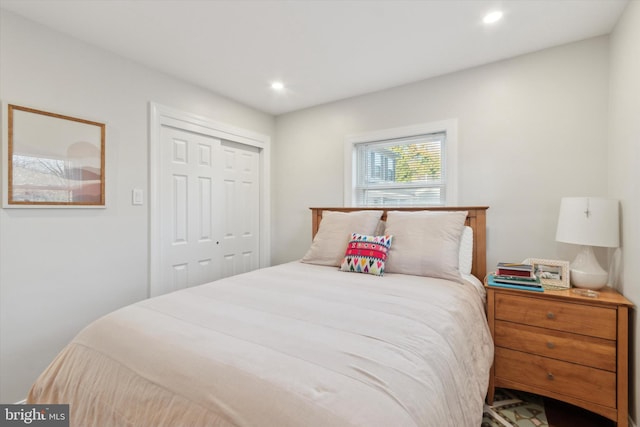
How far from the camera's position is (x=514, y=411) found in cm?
179

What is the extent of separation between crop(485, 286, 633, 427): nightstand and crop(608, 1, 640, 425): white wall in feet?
0.25

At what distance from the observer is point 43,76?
1.89 meters

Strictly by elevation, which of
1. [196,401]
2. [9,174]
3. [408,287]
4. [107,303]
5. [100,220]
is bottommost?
[107,303]

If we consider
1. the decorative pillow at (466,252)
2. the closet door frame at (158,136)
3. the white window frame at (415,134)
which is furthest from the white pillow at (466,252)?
the closet door frame at (158,136)

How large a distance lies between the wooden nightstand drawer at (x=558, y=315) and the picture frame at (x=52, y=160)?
2842 millimetres

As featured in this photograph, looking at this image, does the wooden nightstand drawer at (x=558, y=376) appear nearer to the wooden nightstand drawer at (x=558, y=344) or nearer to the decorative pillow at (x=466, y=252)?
the wooden nightstand drawer at (x=558, y=344)

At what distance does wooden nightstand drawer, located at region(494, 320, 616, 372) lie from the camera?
1.58m

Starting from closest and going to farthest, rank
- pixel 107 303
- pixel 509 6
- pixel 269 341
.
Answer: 1. pixel 269 341
2. pixel 509 6
3. pixel 107 303

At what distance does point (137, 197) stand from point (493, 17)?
279 centimetres

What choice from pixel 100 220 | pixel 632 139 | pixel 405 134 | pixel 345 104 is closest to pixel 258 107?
pixel 345 104

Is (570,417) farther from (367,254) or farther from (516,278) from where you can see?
(367,254)

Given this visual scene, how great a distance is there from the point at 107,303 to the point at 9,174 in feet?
3.40

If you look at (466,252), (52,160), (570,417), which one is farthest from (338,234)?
(52,160)

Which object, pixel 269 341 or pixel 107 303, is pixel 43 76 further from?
pixel 269 341
